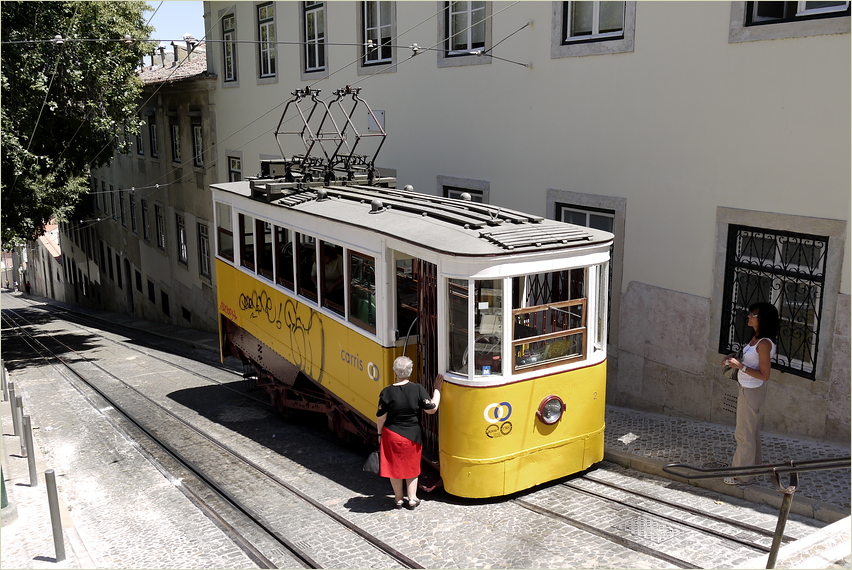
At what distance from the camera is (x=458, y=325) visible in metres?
6.60

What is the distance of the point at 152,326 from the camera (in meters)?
26.3

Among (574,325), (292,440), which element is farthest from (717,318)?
(292,440)

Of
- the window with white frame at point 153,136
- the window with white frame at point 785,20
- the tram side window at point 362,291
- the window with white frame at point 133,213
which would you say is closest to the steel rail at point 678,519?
the tram side window at point 362,291

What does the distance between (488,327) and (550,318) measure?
68cm

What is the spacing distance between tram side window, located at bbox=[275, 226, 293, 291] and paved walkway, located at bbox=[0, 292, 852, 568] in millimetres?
3332

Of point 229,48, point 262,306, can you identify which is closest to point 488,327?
point 262,306

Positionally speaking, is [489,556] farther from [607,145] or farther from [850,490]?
[607,145]

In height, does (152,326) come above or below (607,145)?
below

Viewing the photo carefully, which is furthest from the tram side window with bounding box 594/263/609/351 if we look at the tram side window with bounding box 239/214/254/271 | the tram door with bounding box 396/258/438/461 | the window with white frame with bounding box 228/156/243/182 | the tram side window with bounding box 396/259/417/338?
the window with white frame with bounding box 228/156/243/182

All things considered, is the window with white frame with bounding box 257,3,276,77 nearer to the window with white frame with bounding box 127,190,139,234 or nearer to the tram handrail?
the window with white frame with bounding box 127,190,139,234

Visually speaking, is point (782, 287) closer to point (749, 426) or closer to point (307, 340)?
point (749, 426)

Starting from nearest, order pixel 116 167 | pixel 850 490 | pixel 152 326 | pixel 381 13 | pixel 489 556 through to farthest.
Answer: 1. pixel 489 556
2. pixel 850 490
3. pixel 381 13
4. pixel 152 326
5. pixel 116 167

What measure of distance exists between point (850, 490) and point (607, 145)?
483 cm

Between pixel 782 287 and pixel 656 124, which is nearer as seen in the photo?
pixel 782 287
